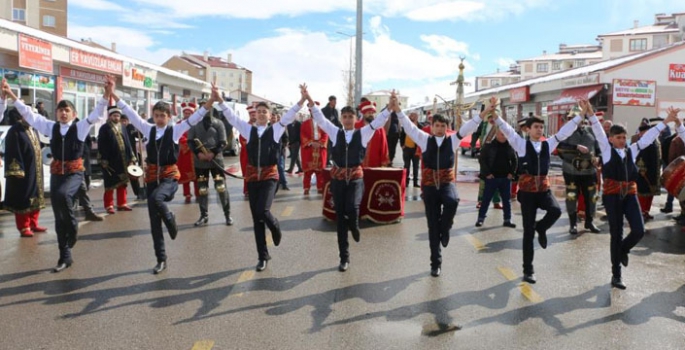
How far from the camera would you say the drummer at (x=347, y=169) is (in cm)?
693

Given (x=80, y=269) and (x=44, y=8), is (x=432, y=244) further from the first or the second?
(x=44, y=8)

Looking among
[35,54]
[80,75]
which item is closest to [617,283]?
[35,54]

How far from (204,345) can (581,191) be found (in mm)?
6922

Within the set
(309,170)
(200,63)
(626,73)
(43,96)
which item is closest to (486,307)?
(309,170)

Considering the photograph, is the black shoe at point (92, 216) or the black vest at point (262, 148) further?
the black shoe at point (92, 216)

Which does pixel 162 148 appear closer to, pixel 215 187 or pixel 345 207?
pixel 345 207

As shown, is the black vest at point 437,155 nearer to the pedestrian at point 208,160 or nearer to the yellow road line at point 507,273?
the yellow road line at point 507,273

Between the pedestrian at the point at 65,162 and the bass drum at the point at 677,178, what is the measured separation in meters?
8.27

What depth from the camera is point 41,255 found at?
755cm

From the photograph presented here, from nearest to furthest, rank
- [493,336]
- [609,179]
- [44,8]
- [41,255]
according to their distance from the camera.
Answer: [493,336] → [609,179] → [41,255] → [44,8]

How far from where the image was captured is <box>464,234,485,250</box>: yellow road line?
8.24m

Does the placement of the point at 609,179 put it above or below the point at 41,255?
above

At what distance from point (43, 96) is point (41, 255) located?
639 inches

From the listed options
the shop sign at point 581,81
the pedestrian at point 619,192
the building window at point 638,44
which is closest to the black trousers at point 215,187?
the pedestrian at point 619,192
